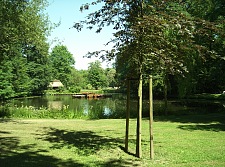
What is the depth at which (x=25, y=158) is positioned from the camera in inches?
284

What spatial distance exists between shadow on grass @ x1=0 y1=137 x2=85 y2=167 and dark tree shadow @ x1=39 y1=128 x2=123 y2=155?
35.3 inches

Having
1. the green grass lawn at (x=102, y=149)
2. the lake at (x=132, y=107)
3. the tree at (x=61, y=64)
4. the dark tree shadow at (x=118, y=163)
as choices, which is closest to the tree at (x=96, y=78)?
the tree at (x=61, y=64)

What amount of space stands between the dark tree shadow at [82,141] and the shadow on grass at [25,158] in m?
0.90

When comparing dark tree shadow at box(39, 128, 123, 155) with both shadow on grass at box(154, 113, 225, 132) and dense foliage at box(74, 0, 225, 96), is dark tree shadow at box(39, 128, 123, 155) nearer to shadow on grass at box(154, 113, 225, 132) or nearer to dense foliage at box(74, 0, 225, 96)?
dense foliage at box(74, 0, 225, 96)

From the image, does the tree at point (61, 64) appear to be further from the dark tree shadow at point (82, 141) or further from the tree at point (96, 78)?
the dark tree shadow at point (82, 141)

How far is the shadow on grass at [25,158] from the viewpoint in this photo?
668 centimetres

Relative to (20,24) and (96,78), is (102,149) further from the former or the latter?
(96,78)

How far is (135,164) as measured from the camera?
22.4 ft

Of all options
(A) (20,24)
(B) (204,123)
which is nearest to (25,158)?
(A) (20,24)

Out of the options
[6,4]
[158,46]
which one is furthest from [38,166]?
[6,4]

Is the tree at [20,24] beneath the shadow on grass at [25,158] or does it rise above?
above

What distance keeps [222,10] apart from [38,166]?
1604 cm

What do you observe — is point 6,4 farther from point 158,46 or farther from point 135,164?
point 135,164

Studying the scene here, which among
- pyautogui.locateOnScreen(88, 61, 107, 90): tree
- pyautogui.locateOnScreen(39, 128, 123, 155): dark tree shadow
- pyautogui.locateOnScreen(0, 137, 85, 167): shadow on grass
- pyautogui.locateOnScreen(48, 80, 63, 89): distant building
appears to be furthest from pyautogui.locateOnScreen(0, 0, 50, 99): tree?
pyautogui.locateOnScreen(88, 61, 107, 90): tree
